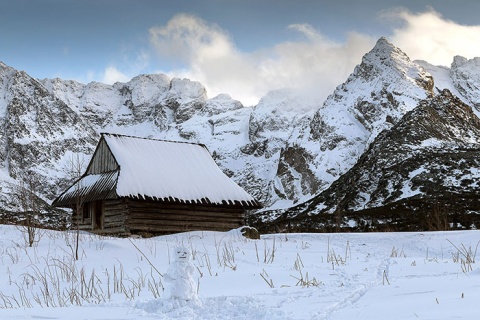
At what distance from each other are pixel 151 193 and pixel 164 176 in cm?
159

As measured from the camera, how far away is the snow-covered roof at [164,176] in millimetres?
21859

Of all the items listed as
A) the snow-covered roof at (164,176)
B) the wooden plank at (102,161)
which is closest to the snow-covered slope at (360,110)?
the snow-covered roof at (164,176)

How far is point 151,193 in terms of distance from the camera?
851 inches

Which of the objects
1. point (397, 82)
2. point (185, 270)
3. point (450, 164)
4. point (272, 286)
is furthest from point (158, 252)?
point (397, 82)

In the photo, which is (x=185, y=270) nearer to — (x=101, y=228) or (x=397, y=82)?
(x=101, y=228)

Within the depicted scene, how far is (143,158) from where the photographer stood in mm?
23938

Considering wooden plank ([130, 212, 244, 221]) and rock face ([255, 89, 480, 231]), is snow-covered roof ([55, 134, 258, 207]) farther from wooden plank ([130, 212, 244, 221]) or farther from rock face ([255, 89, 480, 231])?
rock face ([255, 89, 480, 231])

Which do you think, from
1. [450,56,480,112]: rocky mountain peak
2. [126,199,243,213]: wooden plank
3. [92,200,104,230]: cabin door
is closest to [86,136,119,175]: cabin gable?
[92,200,104,230]: cabin door

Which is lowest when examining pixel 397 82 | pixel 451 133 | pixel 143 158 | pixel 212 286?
pixel 212 286

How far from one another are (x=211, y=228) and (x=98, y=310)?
1909cm

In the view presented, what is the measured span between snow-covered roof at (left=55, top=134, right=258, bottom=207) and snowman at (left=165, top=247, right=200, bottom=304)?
1585 cm

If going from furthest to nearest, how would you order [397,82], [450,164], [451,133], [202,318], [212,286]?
[397,82] < [451,133] < [450,164] < [212,286] < [202,318]

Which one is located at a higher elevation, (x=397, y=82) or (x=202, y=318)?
(x=397, y=82)

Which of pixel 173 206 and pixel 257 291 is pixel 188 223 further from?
pixel 257 291
